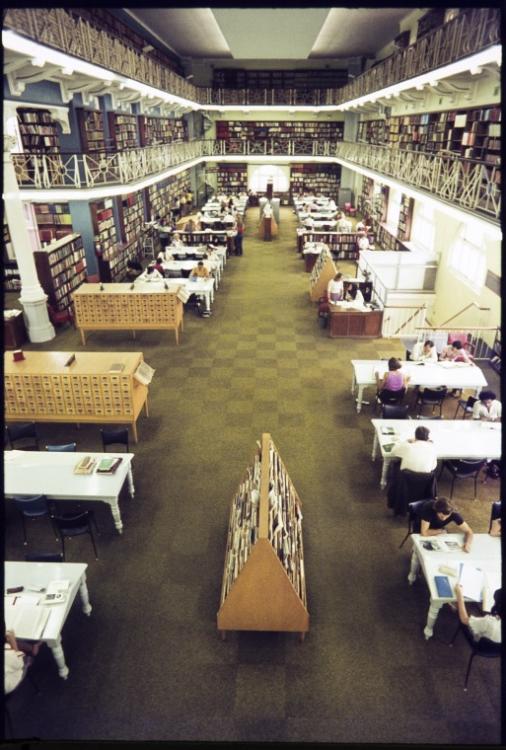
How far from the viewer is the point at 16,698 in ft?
12.3

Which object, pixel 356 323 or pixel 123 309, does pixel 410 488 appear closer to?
pixel 356 323

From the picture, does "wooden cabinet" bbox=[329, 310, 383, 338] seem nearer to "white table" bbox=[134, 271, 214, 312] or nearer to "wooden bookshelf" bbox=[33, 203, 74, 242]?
"white table" bbox=[134, 271, 214, 312]

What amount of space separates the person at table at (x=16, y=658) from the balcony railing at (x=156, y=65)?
383cm

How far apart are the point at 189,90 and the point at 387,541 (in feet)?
60.7

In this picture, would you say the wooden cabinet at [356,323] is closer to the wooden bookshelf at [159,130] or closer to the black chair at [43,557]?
the black chair at [43,557]

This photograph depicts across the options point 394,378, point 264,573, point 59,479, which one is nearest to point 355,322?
point 394,378

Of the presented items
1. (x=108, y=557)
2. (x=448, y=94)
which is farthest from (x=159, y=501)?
(x=448, y=94)

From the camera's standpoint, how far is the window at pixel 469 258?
9.78m

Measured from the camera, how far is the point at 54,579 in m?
4.14

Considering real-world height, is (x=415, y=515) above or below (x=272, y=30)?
below

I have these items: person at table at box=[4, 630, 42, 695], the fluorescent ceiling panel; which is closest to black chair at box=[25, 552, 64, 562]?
person at table at box=[4, 630, 42, 695]

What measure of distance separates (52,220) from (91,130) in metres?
2.39

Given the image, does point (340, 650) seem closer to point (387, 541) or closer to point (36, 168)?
point (387, 541)

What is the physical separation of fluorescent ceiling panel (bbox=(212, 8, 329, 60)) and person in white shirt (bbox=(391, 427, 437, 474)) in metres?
10.4
